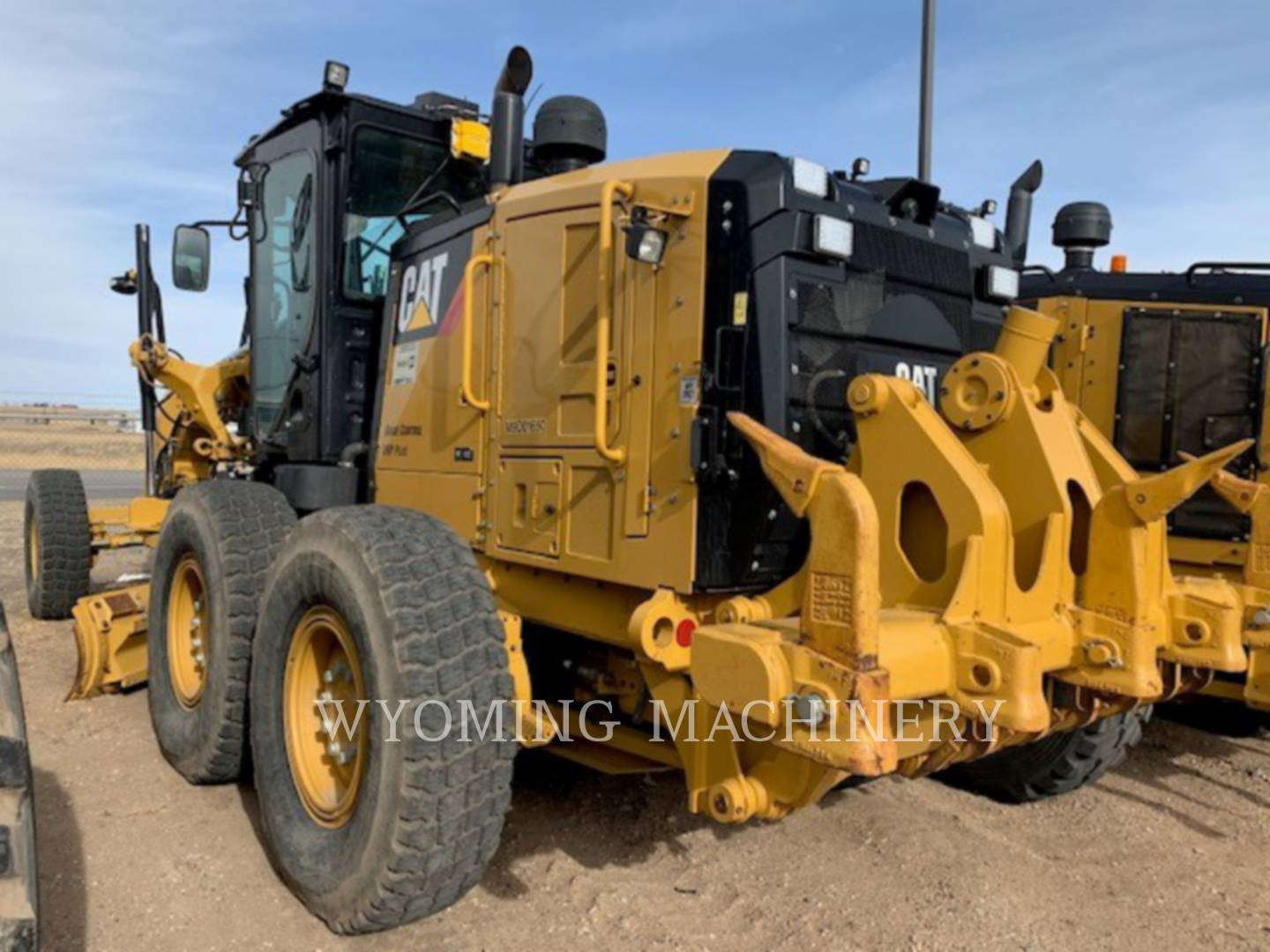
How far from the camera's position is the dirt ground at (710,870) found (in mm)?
3281

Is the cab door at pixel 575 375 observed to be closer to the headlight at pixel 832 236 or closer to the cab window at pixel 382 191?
the headlight at pixel 832 236

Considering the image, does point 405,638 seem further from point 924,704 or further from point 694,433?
point 924,704

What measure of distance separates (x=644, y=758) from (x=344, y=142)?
2.93m

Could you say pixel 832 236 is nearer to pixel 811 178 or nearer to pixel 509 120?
pixel 811 178

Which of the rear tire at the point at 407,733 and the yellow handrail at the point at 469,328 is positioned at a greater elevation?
the yellow handrail at the point at 469,328

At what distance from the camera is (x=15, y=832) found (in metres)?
2.02

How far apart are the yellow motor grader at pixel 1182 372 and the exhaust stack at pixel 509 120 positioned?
3436mm

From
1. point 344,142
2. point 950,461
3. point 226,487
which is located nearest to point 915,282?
point 950,461

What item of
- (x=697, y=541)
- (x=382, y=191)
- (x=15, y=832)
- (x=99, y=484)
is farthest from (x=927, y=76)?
(x=99, y=484)

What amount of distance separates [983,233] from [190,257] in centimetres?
409

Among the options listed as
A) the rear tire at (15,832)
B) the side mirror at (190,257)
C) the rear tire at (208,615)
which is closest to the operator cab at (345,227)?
the rear tire at (208,615)

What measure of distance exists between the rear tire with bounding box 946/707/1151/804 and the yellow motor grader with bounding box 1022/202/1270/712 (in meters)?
1.19

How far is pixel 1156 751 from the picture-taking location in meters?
5.54

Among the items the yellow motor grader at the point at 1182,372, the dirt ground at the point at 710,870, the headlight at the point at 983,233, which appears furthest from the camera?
the yellow motor grader at the point at 1182,372
